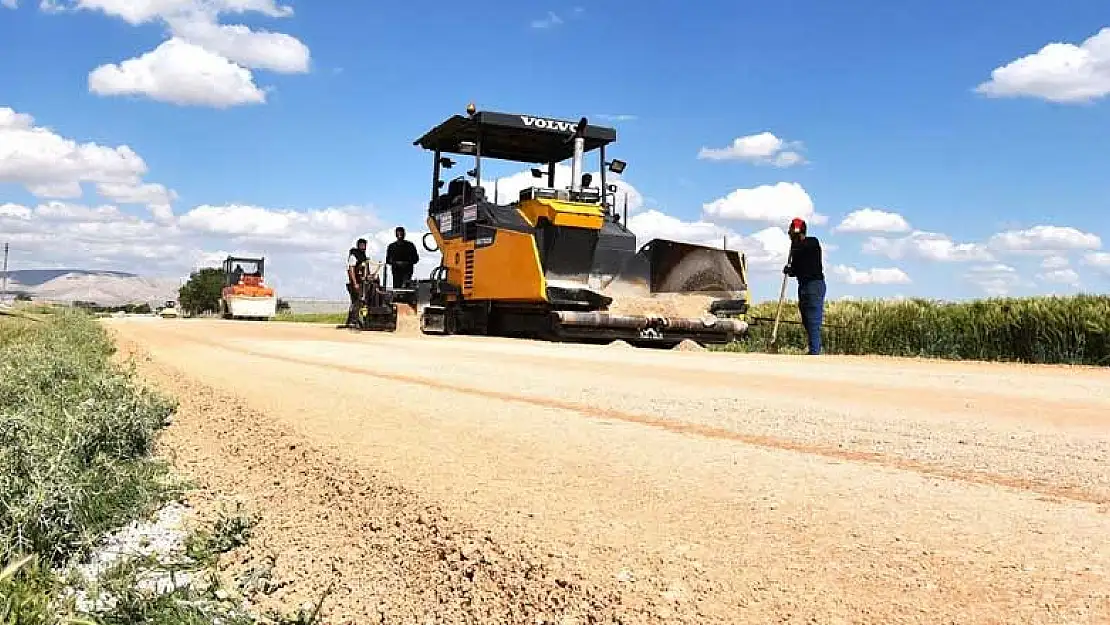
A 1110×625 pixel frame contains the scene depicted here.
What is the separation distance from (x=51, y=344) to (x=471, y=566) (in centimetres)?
760

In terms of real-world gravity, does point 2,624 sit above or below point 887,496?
below

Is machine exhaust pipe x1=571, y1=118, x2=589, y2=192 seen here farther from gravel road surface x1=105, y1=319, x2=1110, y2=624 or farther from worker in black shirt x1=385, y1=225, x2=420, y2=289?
gravel road surface x1=105, y1=319, x2=1110, y2=624

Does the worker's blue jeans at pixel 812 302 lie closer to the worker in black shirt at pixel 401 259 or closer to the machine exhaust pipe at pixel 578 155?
the machine exhaust pipe at pixel 578 155

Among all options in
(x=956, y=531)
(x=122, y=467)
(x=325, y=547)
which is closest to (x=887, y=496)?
(x=956, y=531)

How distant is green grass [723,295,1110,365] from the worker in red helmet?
1.43 metres

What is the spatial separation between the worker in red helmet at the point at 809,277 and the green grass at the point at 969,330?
4.69ft

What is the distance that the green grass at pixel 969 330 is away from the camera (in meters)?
12.2

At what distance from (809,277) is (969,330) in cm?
256

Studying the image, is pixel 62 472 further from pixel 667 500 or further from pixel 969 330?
pixel 969 330

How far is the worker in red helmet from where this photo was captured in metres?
13.0

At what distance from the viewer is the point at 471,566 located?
2.61 metres

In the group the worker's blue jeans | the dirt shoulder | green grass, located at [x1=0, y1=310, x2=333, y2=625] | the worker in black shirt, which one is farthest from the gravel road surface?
the worker in black shirt

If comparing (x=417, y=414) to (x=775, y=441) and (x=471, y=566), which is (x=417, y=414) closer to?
(x=775, y=441)

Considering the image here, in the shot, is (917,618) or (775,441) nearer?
(917,618)
